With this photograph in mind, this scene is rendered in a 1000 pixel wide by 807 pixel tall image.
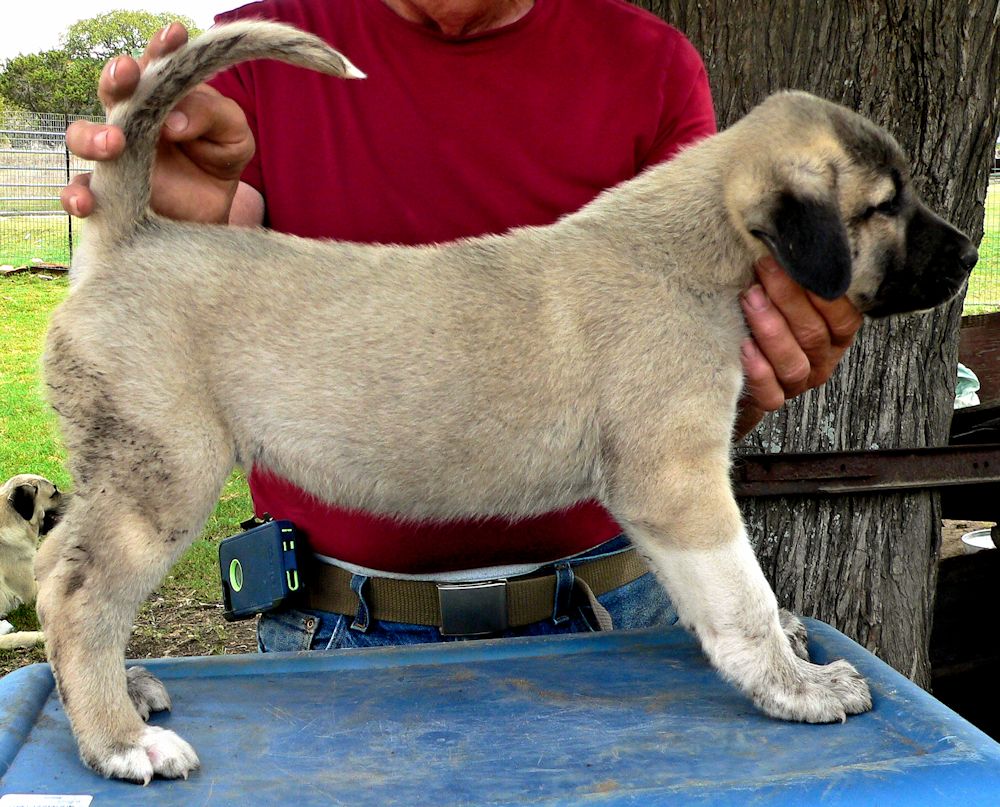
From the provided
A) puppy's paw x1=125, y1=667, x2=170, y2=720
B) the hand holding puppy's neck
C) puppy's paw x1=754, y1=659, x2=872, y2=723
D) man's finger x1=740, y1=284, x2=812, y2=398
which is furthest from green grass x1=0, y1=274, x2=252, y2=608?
puppy's paw x1=754, y1=659, x2=872, y2=723

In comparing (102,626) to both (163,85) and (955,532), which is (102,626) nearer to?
(163,85)

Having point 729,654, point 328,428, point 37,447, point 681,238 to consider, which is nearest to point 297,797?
point 328,428

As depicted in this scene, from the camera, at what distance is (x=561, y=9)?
351 cm

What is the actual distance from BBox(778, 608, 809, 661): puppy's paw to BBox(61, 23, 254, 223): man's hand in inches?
81.3

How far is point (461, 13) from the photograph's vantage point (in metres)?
3.33

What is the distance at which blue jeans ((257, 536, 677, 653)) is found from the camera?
3.53m

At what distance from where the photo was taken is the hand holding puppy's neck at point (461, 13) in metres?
3.32

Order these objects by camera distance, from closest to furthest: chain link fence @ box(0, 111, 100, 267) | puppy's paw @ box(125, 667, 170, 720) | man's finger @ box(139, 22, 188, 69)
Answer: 1. man's finger @ box(139, 22, 188, 69)
2. puppy's paw @ box(125, 667, 170, 720)
3. chain link fence @ box(0, 111, 100, 267)

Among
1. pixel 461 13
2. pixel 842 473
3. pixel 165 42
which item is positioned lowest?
pixel 842 473

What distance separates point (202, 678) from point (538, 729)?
1070 millimetres

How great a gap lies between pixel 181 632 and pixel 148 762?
17.8ft

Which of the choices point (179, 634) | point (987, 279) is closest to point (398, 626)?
point (179, 634)

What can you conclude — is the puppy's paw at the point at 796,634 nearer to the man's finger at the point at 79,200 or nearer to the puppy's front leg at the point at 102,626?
the puppy's front leg at the point at 102,626

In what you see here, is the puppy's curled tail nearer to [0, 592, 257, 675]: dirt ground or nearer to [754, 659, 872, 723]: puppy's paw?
[754, 659, 872, 723]: puppy's paw
